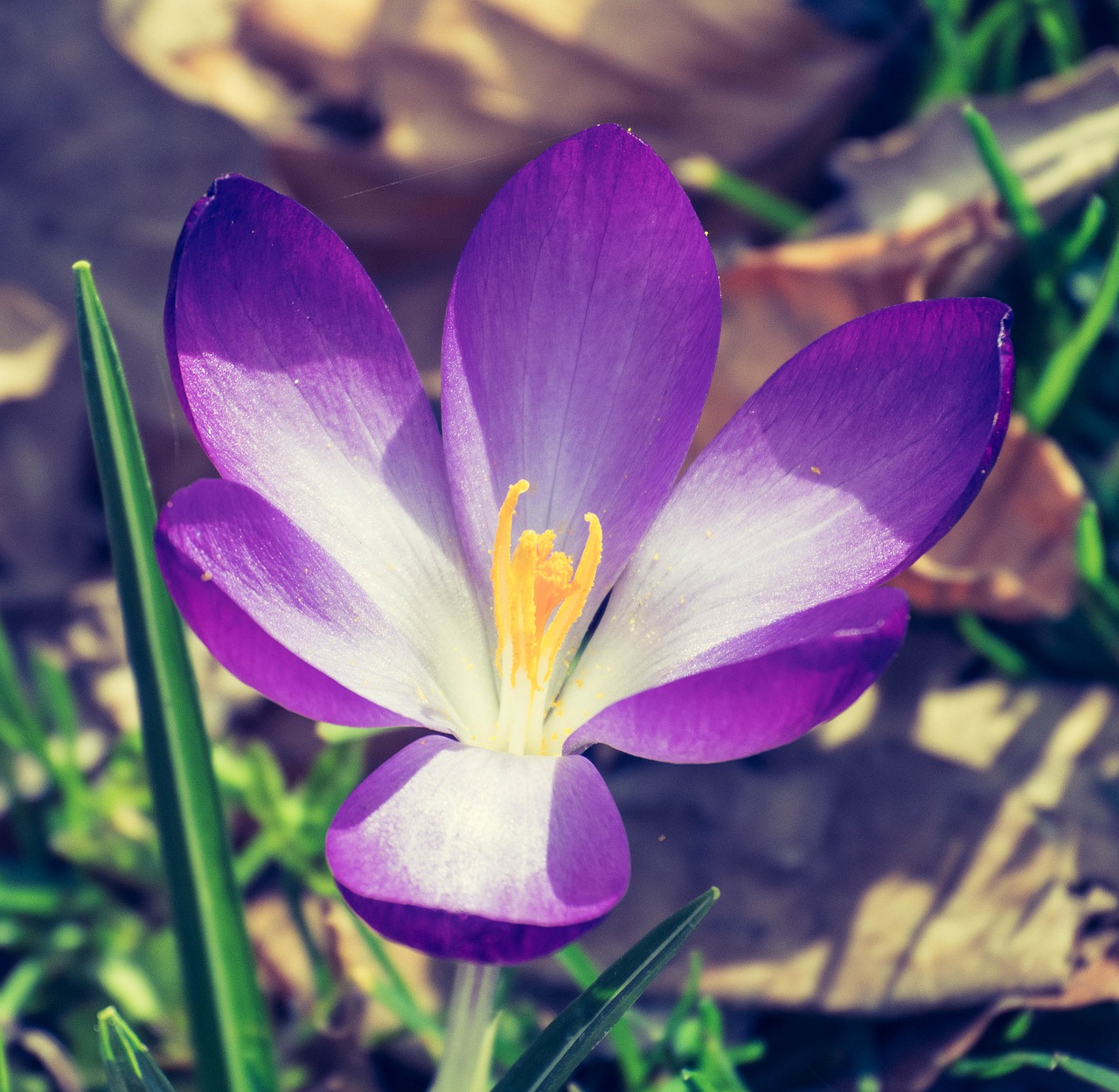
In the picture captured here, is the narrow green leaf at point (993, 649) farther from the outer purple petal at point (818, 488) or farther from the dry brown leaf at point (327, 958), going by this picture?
the dry brown leaf at point (327, 958)

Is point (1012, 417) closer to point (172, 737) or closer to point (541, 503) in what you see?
point (541, 503)

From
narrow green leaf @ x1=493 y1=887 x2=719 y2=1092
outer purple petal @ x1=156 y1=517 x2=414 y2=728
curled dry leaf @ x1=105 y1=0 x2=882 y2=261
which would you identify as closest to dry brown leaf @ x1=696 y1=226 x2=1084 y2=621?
curled dry leaf @ x1=105 y1=0 x2=882 y2=261

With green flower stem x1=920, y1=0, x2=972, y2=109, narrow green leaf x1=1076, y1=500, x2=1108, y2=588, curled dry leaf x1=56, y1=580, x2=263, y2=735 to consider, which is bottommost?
curled dry leaf x1=56, y1=580, x2=263, y2=735

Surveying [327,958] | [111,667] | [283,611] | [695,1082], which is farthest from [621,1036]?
[111,667]

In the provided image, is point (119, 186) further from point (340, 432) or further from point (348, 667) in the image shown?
point (348, 667)

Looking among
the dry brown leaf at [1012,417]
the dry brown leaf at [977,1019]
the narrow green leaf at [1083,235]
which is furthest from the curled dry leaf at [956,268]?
the dry brown leaf at [977,1019]

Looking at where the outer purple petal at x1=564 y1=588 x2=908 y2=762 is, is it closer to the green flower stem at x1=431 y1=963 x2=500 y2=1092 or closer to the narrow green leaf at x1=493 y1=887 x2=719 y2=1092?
the narrow green leaf at x1=493 y1=887 x2=719 y2=1092

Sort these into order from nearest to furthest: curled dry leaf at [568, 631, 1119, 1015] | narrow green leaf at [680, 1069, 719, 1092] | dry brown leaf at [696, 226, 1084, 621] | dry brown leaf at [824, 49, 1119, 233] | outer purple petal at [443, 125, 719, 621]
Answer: narrow green leaf at [680, 1069, 719, 1092] < outer purple petal at [443, 125, 719, 621] < curled dry leaf at [568, 631, 1119, 1015] < dry brown leaf at [696, 226, 1084, 621] < dry brown leaf at [824, 49, 1119, 233]

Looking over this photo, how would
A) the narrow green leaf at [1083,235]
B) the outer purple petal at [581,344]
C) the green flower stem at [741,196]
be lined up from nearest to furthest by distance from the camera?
the outer purple petal at [581,344], the narrow green leaf at [1083,235], the green flower stem at [741,196]
